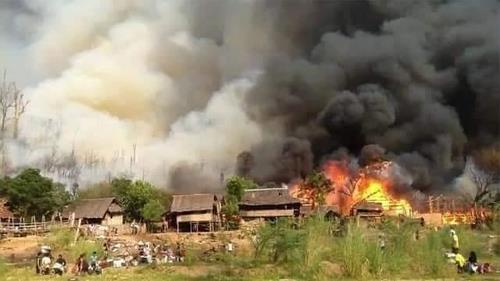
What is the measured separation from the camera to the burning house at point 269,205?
47344mm

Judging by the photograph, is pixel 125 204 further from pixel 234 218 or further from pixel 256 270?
pixel 256 270

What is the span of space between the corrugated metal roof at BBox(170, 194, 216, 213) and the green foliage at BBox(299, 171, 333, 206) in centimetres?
846

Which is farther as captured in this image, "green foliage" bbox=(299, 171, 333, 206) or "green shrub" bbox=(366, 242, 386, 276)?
"green foliage" bbox=(299, 171, 333, 206)

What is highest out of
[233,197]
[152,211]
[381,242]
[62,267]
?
[233,197]

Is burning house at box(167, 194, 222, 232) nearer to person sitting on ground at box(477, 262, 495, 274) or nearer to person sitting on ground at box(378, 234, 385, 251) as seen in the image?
person sitting on ground at box(477, 262, 495, 274)

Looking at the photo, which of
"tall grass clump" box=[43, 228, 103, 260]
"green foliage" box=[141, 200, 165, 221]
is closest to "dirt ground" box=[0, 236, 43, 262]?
"tall grass clump" box=[43, 228, 103, 260]

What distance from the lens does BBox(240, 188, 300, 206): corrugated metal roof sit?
47.7m

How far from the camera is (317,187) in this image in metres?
50.1

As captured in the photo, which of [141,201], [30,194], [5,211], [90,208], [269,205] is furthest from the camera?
[90,208]

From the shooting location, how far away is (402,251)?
15562 millimetres

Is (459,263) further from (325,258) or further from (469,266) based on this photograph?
(325,258)

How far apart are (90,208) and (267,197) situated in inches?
575

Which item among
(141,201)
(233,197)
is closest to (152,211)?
(141,201)

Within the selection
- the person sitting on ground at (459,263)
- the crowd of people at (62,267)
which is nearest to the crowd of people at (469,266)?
the person sitting on ground at (459,263)
